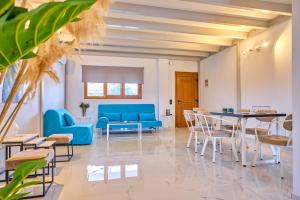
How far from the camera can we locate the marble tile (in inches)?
89.7

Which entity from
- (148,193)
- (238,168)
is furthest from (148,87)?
(148,193)

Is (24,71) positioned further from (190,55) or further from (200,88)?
(200,88)

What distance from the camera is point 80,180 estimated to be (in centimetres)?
271

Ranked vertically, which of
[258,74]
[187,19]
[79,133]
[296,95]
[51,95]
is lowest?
[79,133]

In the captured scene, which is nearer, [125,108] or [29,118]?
[29,118]

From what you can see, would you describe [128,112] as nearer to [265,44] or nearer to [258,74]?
[258,74]

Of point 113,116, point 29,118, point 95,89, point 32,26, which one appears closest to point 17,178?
point 32,26

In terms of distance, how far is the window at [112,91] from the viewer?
770 centimetres

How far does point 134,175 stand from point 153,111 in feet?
15.4

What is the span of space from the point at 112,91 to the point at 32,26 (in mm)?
7585

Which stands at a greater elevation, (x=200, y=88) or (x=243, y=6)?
(x=243, y=6)

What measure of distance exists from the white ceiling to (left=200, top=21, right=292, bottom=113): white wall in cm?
32

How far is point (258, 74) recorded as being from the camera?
17.9 feet

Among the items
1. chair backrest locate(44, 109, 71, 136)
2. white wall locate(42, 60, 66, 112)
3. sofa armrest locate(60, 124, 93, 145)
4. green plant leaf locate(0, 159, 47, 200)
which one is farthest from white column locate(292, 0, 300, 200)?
chair backrest locate(44, 109, 71, 136)
